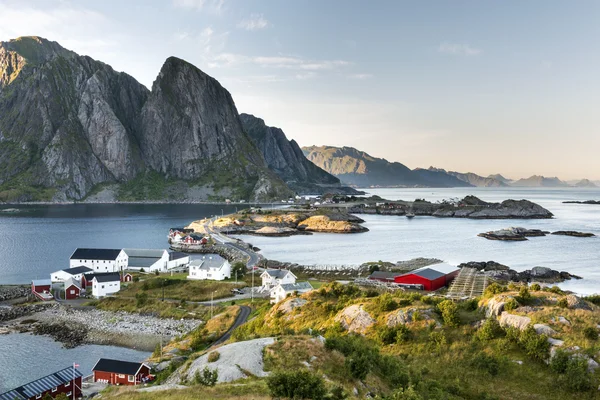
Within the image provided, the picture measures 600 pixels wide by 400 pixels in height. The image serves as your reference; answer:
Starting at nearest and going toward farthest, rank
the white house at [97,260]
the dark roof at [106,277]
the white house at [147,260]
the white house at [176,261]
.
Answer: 1. the dark roof at [106,277]
2. the white house at [97,260]
3. the white house at [147,260]
4. the white house at [176,261]

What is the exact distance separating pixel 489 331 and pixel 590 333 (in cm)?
537

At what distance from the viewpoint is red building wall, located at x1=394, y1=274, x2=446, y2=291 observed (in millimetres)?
60281

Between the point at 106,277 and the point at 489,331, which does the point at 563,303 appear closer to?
the point at 489,331

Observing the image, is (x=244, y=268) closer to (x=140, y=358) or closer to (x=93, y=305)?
(x=93, y=305)

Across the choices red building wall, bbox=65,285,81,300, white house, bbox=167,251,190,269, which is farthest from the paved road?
white house, bbox=167,251,190,269

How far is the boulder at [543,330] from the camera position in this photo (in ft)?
82.7

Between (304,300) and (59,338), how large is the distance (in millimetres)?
29306

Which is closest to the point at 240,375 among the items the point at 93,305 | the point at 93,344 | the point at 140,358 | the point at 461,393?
the point at 461,393

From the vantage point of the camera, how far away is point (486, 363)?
2422 cm

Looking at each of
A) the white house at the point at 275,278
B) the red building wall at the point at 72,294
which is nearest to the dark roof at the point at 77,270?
the red building wall at the point at 72,294

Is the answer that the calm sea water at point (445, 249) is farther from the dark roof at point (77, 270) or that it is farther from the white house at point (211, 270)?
the dark roof at point (77, 270)

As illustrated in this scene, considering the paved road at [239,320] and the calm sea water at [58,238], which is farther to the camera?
the calm sea water at [58,238]

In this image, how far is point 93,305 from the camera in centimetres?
6119

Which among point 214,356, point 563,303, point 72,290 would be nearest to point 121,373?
point 214,356
